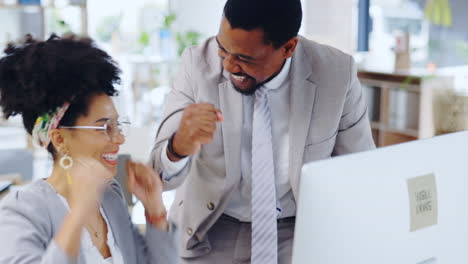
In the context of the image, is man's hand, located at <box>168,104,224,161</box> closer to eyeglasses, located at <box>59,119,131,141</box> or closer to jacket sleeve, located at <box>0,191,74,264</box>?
eyeglasses, located at <box>59,119,131,141</box>

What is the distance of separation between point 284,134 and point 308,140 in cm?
7

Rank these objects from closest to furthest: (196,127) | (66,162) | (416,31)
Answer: (66,162) → (196,127) → (416,31)

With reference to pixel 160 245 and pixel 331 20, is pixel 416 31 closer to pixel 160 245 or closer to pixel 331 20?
pixel 331 20

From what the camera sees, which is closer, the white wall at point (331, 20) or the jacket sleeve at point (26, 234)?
the jacket sleeve at point (26, 234)

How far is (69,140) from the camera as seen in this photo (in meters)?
1.39

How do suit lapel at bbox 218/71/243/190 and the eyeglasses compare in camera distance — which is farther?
suit lapel at bbox 218/71/243/190

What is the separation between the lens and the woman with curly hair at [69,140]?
4.31 feet

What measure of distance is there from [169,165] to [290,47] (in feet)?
1.46

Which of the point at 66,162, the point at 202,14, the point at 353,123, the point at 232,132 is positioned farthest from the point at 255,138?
the point at 202,14

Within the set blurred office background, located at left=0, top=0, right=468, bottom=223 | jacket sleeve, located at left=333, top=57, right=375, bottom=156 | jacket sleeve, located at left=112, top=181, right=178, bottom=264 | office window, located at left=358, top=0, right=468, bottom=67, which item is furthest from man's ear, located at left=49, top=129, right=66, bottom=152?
office window, located at left=358, top=0, right=468, bottom=67

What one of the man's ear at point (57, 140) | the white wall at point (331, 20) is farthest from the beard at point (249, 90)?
the white wall at point (331, 20)

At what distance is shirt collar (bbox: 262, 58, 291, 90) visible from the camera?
65.7 inches

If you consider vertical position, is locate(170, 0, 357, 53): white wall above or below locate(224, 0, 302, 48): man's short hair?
below

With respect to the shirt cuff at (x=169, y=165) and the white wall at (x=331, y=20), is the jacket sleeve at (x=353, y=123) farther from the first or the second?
the white wall at (x=331, y=20)
